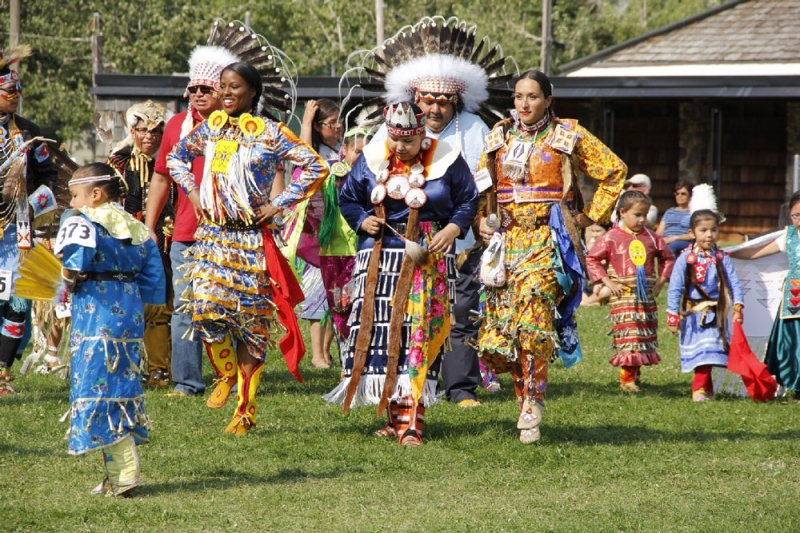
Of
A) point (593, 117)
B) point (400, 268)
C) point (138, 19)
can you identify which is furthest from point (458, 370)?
point (138, 19)

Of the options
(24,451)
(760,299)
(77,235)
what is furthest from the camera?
→ (760,299)

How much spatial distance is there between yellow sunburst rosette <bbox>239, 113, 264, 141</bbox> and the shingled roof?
62.6ft

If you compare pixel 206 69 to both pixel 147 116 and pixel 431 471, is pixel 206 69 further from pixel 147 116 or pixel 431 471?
pixel 431 471

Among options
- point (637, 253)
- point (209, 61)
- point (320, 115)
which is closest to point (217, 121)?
point (209, 61)

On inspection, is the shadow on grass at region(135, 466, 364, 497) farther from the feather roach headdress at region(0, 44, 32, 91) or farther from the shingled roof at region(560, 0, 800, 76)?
the shingled roof at region(560, 0, 800, 76)

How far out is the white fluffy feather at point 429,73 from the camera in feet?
22.0

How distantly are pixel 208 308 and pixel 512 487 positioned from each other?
1.79m

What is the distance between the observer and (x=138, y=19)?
107 ft

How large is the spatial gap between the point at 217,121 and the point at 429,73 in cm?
135

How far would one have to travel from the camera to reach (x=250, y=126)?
19.5 feet

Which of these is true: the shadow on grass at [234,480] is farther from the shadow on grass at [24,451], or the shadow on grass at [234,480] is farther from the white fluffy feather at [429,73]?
the white fluffy feather at [429,73]

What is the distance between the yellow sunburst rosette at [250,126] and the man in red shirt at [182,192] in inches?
30.2

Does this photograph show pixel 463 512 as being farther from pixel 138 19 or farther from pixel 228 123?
pixel 138 19

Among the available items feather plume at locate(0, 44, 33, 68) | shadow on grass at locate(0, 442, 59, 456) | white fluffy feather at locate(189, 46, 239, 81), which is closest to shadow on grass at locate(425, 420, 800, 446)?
shadow on grass at locate(0, 442, 59, 456)
